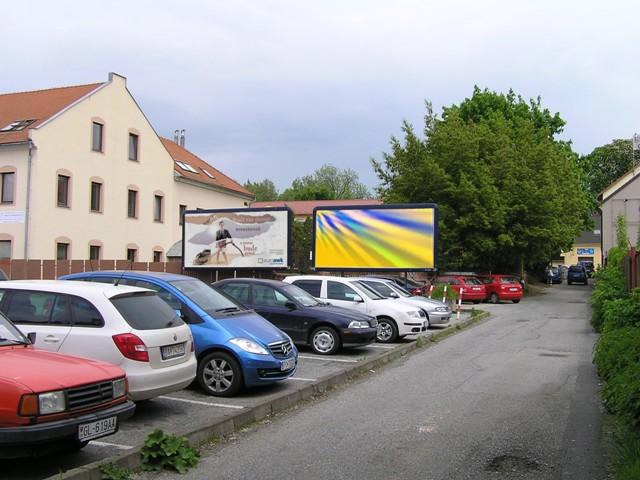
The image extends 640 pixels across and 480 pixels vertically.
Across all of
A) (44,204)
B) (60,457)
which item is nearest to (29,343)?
(60,457)

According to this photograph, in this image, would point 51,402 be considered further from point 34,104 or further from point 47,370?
point 34,104

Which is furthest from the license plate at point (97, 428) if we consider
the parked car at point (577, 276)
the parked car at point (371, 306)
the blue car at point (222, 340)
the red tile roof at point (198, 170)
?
the parked car at point (577, 276)

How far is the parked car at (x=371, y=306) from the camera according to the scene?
15.3 m

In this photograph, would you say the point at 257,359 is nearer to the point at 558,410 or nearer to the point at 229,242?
the point at 558,410

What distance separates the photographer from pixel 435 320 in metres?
18.3

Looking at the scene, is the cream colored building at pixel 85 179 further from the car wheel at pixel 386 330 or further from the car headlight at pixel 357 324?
the car headlight at pixel 357 324

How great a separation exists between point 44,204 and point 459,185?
2231 cm

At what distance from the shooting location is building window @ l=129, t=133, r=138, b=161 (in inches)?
1559

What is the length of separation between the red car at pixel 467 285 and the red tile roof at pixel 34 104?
22.2 meters

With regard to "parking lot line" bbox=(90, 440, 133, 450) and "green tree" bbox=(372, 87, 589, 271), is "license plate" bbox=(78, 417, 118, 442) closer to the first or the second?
"parking lot line" bbox=(90, 440, 133, 450)

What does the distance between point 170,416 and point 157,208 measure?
119ft

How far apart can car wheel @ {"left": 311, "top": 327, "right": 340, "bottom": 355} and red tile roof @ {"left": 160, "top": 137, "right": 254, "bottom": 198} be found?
34.4m

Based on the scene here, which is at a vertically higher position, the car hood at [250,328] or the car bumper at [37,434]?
the car hood at [250,328]

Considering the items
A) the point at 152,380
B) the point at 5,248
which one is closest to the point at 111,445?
the point at 152,380
